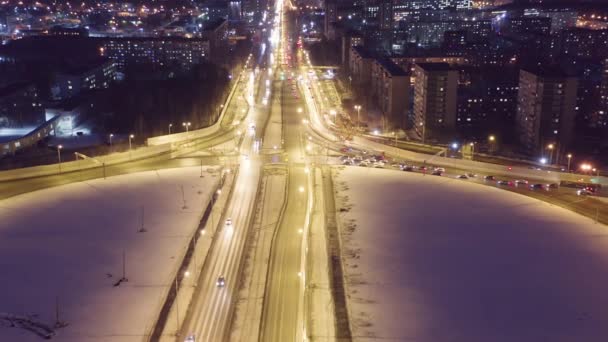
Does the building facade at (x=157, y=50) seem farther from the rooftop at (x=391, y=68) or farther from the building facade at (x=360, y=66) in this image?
the rooftop at (x=391, y=68)

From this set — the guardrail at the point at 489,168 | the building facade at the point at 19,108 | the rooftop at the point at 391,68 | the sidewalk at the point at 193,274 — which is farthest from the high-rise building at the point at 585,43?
the sidewalk at the point at 193,274

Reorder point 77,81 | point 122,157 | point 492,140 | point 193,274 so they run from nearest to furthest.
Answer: point 193,274 < point 122,157 < point 492,140 < point 77,81

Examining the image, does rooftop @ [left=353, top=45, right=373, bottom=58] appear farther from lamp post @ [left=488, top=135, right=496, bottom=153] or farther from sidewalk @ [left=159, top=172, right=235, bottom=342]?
sidewalk @ [left=159, top=172, right=235, bottom=342]

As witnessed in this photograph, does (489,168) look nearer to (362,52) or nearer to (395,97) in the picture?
(395,97)

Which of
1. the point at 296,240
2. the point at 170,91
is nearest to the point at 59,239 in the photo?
the point at 296,240

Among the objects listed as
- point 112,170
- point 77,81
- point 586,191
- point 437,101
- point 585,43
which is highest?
point 585,43

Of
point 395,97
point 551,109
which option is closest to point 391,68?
point 395,97
